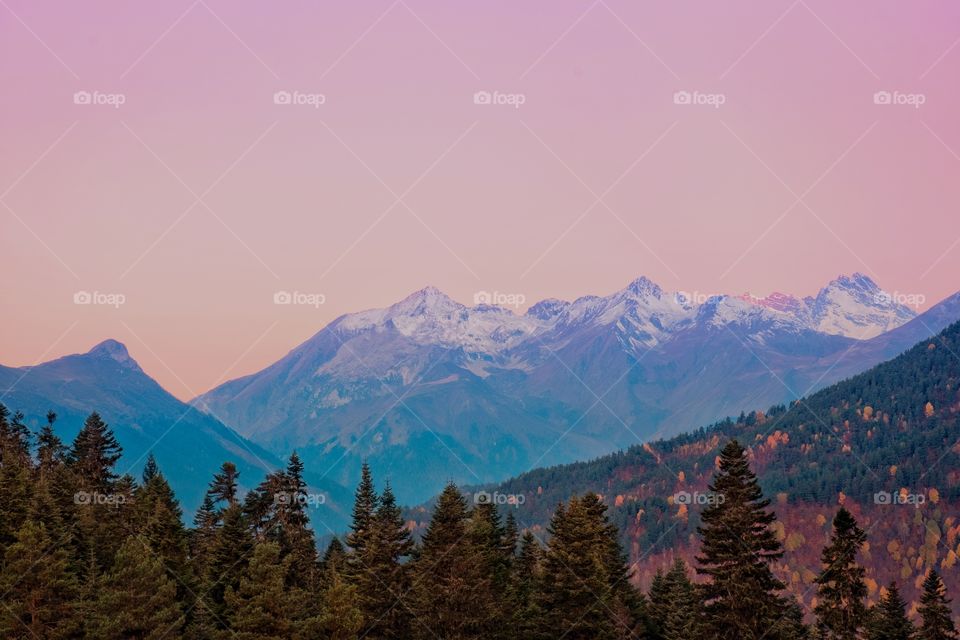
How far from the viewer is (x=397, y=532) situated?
7706 cm

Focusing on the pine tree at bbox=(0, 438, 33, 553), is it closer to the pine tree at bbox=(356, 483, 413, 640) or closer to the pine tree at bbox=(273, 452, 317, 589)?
the pine tree at bbox=(273, 452, 317, 589)

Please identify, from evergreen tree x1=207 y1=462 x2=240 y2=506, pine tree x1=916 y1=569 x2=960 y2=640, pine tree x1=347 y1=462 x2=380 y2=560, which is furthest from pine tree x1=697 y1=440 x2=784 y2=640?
evergreen tree x1=207 y1=462 x2=240 y2=506

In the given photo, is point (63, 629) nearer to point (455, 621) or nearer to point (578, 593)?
point (455, 621)

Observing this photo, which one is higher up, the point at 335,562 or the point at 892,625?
the point at 335,562

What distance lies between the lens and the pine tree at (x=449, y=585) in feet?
234

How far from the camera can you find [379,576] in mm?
75562

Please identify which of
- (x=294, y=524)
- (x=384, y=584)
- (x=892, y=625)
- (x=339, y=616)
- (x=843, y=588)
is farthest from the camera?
(x=892, y=625)

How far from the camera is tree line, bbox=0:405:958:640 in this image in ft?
205

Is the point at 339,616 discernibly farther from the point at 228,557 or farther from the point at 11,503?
the point at 11,503

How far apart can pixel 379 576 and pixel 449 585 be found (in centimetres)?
651

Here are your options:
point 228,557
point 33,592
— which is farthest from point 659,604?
point 33,592

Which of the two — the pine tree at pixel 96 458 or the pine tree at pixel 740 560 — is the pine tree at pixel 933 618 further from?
the pine tree at pixel 96 458

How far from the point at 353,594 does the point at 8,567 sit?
72.9 feet

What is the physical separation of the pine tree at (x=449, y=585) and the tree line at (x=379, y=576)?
127mm
